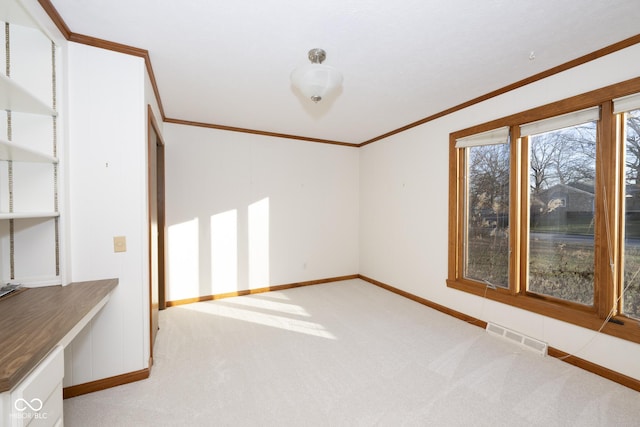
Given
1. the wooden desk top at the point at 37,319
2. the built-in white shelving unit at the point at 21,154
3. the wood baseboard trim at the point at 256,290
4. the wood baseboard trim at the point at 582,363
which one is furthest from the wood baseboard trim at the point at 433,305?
the built-in white shelving unit at the point at 21,154

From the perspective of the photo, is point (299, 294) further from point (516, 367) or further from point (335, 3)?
point (335, 3)

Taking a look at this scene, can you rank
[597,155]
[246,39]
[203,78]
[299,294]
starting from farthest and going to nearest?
[299,294]
[203,78]
[597,155]
[246,39]

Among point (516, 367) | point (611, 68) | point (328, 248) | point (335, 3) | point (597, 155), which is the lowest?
point (516, 367)

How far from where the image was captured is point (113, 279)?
2088 mm

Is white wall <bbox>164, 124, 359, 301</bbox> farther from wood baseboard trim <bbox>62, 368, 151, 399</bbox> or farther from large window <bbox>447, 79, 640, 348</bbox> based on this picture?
large window <bbox>447, 79, 640, 348</bbox>

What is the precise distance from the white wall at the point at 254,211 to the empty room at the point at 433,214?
0.35 metres

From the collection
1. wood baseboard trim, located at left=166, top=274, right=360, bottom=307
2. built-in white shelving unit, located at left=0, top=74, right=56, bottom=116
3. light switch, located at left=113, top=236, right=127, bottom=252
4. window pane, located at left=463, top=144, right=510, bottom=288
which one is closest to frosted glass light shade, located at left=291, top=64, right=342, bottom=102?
built-in white shelving unit, located at left=0, top=74, right=56, bottom=116

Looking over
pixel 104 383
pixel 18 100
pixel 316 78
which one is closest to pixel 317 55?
pixel 316 78

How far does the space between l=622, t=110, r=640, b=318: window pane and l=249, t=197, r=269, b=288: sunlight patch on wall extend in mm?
4043

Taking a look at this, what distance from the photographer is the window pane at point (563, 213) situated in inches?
94.7

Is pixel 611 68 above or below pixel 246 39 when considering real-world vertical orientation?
below

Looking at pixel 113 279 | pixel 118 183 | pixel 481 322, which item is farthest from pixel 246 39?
pixel 481 322

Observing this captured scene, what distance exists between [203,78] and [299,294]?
3211mm

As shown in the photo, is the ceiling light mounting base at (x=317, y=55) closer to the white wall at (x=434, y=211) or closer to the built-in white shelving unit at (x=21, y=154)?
the built-in white shelving unit at (x=21, y=154)
